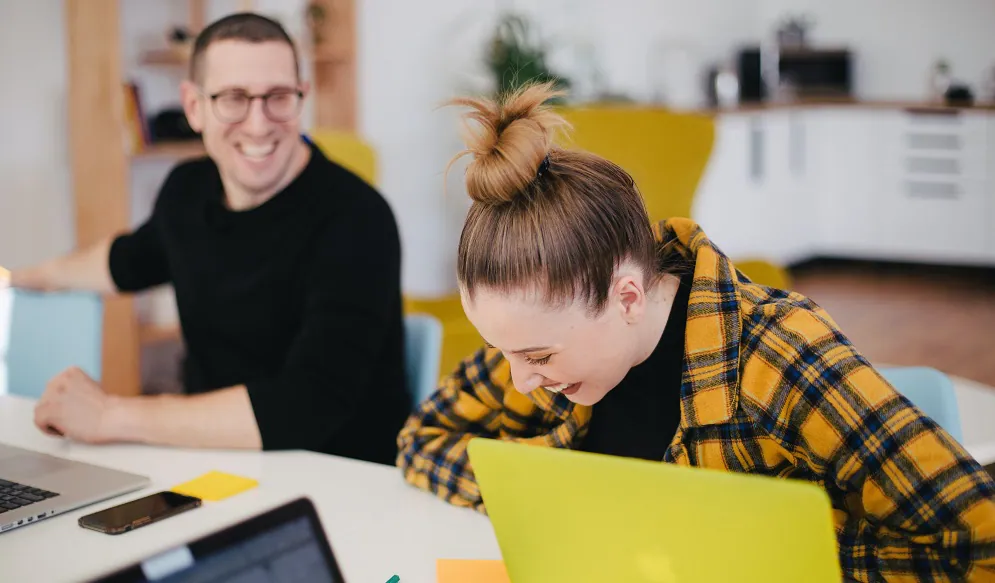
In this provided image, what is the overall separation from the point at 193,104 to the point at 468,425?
34.5 inches

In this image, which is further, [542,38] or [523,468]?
[542,38]

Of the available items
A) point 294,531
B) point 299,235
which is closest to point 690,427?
point 294,531

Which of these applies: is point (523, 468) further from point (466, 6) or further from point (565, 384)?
point (466, 6)

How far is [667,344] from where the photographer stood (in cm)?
123

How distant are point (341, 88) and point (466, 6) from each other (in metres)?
0.87

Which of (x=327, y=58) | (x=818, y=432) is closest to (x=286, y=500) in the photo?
(x=818, y=432)

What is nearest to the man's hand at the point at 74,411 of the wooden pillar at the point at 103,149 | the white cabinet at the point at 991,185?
the wooden pillar at the point at 103,149

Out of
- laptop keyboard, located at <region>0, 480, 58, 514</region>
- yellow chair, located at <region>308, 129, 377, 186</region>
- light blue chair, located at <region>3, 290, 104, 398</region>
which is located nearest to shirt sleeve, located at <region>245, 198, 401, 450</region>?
laptop keyboard, located at <region>0, 480, 58, 514</region>

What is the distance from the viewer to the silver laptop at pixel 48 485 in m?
1.31

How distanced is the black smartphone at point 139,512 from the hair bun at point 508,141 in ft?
1.79

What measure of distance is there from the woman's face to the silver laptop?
0.56 m

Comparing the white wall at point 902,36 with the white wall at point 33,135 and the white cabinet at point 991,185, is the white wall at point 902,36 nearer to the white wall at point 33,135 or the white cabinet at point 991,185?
the white cabinet at point 991,185

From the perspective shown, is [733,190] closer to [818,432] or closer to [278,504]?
[818,432]

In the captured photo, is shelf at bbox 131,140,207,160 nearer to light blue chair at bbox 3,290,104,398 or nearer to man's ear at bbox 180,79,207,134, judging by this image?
light blue chair at bbox 3,290,104,398
